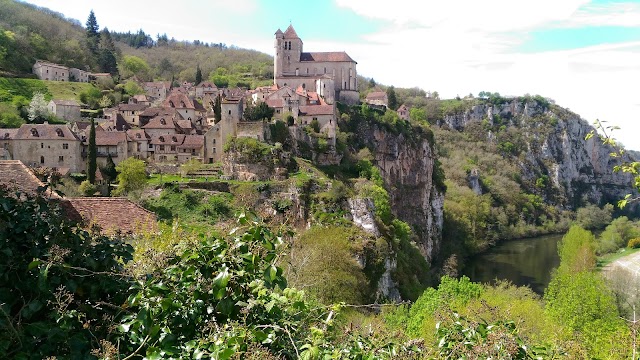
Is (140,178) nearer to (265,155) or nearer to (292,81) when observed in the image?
(265,155)

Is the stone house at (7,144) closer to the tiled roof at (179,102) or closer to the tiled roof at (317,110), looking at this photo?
the tiled roof at (179,102)

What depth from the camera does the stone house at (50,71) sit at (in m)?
74.3

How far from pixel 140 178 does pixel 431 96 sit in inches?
5475

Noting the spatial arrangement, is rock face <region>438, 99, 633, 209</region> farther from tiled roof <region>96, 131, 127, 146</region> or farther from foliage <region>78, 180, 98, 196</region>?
foliage <region>78, 180, 98, 196</region>

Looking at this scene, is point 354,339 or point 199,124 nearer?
point 354,339

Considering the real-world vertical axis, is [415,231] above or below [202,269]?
below

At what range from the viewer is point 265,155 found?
3978 cm

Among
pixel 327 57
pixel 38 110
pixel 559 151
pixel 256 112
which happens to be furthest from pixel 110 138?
pixel 559 151

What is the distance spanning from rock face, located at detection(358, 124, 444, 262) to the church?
25.7ft

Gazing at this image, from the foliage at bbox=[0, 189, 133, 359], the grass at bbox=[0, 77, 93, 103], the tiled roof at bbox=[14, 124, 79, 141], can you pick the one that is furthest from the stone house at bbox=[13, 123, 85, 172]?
the foliage at bbox=[0, 189, 133, 359]

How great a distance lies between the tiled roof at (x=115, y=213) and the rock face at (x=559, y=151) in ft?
406

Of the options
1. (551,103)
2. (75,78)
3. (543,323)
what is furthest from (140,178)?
(551,103)

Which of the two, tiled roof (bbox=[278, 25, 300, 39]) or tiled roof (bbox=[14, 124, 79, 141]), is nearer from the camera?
tiled roof (bbox=[14, 124, 79, 141])

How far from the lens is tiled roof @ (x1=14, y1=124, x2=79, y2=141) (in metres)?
40.3
